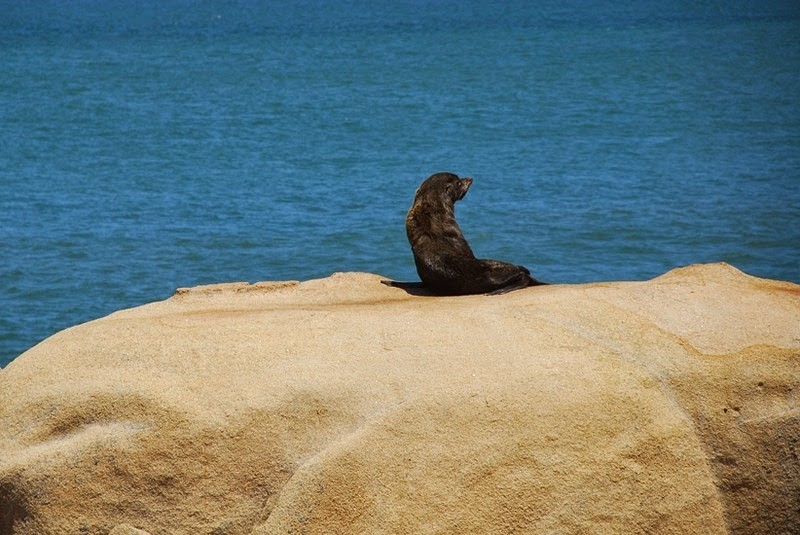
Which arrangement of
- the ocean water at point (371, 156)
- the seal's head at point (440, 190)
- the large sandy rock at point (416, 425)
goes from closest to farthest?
the large sandy rock at point (416, 425) < the seal's head at point (440, 190) < the ocean water at point (371, 156)

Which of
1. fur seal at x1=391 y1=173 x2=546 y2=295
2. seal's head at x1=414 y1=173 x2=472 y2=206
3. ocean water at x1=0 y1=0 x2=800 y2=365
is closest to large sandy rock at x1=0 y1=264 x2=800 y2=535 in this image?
fur seal at x1=391 y1=173 x2=546 y2=295

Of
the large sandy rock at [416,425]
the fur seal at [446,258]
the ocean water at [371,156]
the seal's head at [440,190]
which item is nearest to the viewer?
the large sandy rock at [416,425]

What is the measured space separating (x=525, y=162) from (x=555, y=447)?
23.1 meters

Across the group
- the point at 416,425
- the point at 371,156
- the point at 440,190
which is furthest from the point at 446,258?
the point at 371,156

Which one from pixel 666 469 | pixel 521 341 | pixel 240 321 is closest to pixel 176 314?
pixel 240 321

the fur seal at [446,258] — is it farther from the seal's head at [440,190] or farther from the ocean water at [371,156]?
the ocean water at [371,156]

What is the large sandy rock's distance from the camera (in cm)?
647

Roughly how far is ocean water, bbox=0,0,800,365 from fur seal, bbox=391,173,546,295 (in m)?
7.71

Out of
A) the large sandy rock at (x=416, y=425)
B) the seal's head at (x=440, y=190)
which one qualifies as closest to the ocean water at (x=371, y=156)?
the seal's head at (x=440, y=190)

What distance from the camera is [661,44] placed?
195 ft

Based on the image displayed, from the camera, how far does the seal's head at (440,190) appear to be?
9445mm

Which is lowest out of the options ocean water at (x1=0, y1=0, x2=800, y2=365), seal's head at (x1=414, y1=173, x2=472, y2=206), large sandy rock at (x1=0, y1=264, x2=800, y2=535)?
ocean water at (x1=0, y1=0, x2=800, y2=365)

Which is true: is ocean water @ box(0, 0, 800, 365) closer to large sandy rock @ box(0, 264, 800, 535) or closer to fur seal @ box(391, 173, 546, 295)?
fur seal @ box(391, 173, 546, 295)

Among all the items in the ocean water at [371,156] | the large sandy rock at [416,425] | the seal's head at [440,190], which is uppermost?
the seal's head at [440,190]
